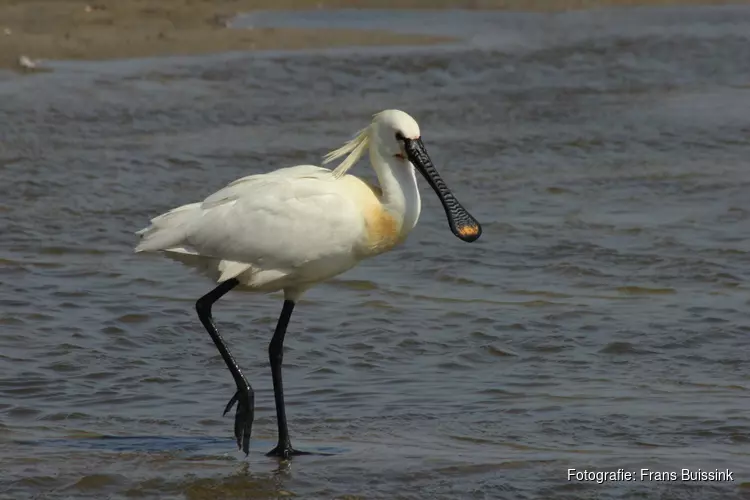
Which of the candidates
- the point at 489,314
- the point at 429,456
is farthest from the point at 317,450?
the point at 489,314

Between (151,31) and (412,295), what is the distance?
394 inches

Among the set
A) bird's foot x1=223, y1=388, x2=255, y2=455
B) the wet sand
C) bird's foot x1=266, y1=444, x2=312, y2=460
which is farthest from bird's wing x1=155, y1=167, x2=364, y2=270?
the wet sand

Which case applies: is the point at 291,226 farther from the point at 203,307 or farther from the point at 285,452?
the point at 285,452

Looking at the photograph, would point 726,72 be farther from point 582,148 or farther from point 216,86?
point 216,86

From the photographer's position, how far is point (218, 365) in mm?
8141

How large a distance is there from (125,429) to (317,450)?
2.93 feet

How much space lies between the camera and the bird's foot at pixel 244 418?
6.76 metres

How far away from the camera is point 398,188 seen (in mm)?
7066

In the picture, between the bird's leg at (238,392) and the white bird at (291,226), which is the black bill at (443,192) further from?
the bird's leg at (238,392)

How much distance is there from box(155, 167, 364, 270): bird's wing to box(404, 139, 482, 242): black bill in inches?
13.6

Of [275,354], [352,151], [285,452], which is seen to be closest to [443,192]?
[352,151]

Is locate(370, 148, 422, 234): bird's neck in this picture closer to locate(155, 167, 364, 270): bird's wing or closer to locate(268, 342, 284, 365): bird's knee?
locate(155, 167, 364, 270): bird's wing

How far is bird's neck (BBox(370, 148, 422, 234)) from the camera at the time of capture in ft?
23.1

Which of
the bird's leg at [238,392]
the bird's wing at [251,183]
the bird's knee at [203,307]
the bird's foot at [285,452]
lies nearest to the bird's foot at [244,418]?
the bird's leg at [238,392]
